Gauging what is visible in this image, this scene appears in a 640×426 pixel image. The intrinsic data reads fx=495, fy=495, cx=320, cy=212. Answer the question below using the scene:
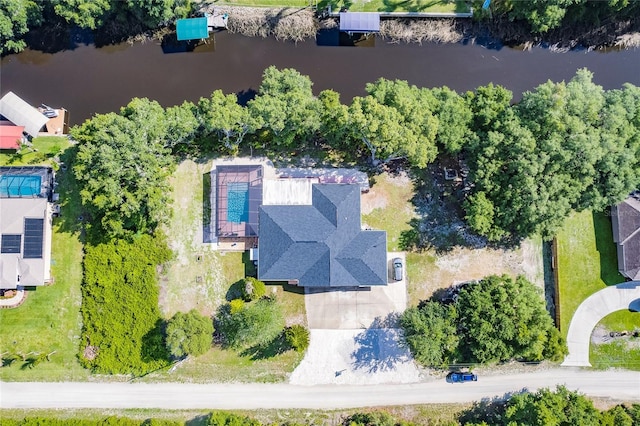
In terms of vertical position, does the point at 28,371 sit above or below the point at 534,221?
below

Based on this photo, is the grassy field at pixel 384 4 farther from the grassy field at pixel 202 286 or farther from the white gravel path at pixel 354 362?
the white gravel path at pixel 354 362

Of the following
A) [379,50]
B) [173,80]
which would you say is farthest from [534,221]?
[173,80]

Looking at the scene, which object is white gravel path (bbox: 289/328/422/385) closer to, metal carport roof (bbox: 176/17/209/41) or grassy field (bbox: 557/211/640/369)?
grassy field (bbox: 557/211/640/369)

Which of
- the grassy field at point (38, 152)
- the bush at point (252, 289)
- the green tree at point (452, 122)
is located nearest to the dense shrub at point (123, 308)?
the bush at point (252, 289)

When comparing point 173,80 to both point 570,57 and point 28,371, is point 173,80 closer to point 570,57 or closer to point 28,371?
point 28,371

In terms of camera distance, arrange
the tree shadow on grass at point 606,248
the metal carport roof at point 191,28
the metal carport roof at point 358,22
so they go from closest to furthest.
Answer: the tree shadow on grass at point 606,248 → the metal carport roof at point 191,28 → the metal carport roof at point 358,22

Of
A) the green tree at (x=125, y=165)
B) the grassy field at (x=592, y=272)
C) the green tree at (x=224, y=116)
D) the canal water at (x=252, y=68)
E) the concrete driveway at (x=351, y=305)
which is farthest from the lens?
the canal water at (x=252, y=68)
